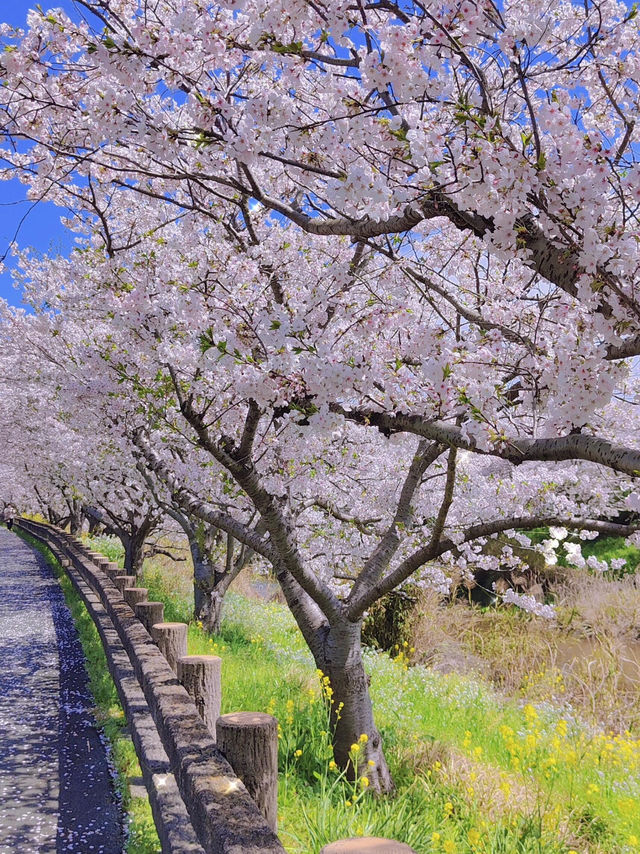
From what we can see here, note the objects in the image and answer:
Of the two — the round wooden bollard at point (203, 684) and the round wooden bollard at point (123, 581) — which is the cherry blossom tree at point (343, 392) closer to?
the round wooden bollard at point (203, 684)

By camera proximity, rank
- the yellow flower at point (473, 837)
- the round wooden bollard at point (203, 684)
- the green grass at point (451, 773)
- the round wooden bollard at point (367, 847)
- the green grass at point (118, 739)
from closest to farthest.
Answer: the round wooden bollard at point (367, 847) < the yellow flower at point (473, 837) < the green grass at point (118, 739) < the green grass at point (451, 773) < the round wooden bollard at point (203, 684)

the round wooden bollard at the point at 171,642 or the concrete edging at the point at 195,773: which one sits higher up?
the round wooden bollard at the point at 171,642

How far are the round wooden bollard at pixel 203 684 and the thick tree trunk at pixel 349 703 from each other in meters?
1.16

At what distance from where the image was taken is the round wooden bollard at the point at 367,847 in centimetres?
186

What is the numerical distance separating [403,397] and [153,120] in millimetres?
→ 2144

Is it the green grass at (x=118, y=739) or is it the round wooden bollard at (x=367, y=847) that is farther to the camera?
the green grass at (x=118, y=739)

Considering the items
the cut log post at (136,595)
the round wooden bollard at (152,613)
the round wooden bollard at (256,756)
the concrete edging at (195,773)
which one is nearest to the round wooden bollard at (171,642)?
the concrete edging at (195,773)

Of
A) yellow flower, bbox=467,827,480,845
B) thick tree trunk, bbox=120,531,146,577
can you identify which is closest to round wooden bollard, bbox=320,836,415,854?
yellow flower, bbox=467,827,480,845

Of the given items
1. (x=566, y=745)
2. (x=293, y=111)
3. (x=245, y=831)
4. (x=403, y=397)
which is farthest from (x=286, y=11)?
(x=566, y=745)

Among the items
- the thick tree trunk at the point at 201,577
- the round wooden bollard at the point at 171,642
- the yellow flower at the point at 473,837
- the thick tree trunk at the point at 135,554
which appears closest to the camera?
the yellow flower at the point at 473,837

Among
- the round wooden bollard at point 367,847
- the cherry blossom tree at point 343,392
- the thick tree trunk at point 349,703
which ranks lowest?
the thick tree trunk at point 349,703

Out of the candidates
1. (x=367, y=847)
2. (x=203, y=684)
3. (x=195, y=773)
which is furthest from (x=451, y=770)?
(x=367, y=847)

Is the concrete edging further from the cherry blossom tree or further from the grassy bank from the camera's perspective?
the cherry blossom tree

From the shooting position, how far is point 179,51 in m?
3.35
